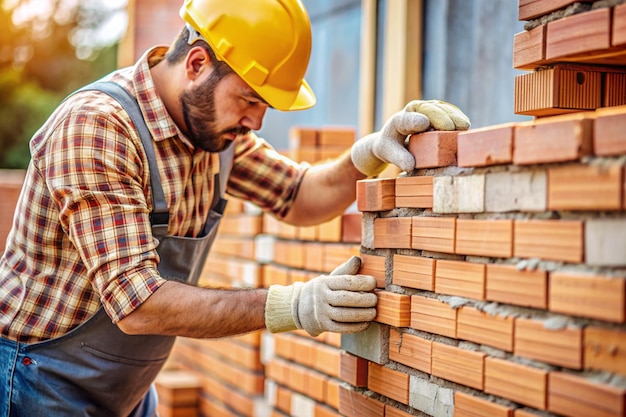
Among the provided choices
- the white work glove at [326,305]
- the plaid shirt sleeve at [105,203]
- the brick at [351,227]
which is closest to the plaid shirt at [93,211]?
the plaid shirt sleeve at [105,203]

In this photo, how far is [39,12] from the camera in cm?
3262

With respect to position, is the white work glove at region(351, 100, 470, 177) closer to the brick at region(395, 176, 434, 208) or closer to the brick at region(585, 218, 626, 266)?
the brick at region(395, 176, 434, 208)

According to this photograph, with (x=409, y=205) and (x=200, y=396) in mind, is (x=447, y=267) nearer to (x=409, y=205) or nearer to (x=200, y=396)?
(x=409, y=205)

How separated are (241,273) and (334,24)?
185 cm

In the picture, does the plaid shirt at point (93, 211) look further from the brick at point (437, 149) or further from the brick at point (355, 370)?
the brick at point (437, 149)

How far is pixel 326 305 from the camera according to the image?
229 cm

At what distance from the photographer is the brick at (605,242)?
1.54 metres

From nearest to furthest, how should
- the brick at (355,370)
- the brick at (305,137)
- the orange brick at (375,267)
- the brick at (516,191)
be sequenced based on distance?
the brick at (516,191) < the orange brick at (375,267) < the brick at (355,370) < the brick at (305,137)

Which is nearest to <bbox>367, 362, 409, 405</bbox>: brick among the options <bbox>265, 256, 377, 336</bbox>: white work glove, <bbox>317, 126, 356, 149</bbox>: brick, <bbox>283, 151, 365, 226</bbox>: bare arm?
<bbox>265, 256, 377, 336</bbox>: white work glove

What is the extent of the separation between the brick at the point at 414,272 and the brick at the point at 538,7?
2.35 feet

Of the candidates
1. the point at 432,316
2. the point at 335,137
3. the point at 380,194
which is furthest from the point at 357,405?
the point at 335,137

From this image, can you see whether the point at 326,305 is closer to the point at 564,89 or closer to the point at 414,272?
the point at 414,272

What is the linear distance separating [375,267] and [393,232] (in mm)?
144

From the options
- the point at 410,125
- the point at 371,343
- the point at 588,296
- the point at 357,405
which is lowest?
the point at 357,405
